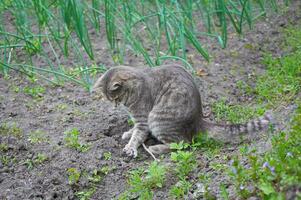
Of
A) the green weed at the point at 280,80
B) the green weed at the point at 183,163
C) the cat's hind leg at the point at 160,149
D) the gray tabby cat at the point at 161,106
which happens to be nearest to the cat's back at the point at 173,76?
the gray tabby cat at the point at 161,106

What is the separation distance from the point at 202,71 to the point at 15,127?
2.25m

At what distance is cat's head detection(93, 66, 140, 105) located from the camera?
4828 millimetres

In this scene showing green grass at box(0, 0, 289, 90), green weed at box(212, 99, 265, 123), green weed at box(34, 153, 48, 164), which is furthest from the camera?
green grass at box(0, 0, 289, 90)

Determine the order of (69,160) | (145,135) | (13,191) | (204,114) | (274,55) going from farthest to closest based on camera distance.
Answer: (274,55)
(204,114)
(145,135)
(69,160)
(13,191)

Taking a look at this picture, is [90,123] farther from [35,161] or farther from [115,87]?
[35,161]

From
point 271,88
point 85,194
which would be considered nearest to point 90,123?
point 85,194

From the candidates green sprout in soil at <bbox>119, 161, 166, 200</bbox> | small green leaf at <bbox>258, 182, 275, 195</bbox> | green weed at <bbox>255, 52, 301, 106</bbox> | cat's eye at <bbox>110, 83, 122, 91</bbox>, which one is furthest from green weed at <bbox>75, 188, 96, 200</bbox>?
green weed at <bbox>255, 52, 301, 106</bbox>

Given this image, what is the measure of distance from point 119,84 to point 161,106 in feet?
1.45

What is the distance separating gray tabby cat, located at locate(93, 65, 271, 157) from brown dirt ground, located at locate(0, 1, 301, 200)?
6.7 inches

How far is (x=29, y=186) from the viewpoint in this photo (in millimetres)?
4203

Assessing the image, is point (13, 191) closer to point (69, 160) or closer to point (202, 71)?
point (69, 160)

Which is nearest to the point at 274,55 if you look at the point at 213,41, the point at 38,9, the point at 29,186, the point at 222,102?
the point at 213,41

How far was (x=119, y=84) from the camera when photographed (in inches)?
190

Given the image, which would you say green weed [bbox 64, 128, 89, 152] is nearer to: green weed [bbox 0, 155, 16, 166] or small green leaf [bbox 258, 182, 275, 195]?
green weed [bbox 0, 155, 16, 166]
